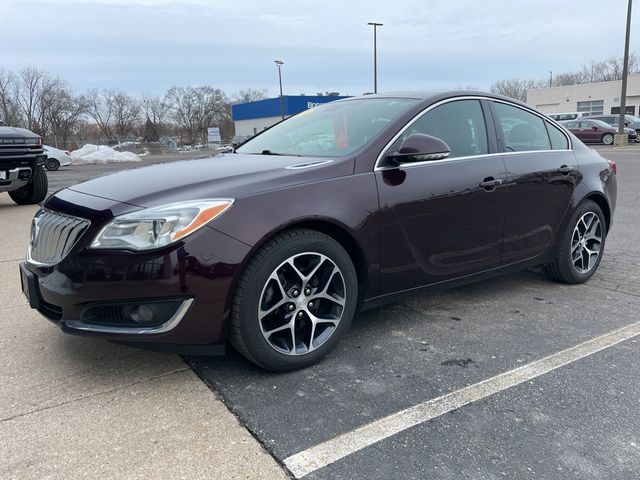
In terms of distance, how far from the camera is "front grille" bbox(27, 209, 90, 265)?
2.67m

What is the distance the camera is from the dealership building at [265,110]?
6203 centimetres

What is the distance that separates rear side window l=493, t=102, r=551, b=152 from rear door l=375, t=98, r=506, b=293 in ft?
0.59

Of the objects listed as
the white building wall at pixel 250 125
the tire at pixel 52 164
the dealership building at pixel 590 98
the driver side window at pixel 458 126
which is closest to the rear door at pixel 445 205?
the driver side window at pixel 458 126

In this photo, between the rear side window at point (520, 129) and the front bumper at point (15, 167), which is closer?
the rear side window at point (520, 129)

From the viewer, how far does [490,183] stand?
12.1 feet

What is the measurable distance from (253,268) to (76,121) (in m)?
74.0

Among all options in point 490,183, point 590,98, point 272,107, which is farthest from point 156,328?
point 590,98

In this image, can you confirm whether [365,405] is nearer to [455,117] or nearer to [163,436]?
[163,436]

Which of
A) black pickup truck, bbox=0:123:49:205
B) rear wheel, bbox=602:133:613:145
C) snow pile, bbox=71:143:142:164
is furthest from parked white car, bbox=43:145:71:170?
rear wheel, bbox=602:133:613:145

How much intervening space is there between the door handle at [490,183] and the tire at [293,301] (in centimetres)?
123

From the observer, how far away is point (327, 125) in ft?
12.5

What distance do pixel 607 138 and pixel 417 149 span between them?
2822cm

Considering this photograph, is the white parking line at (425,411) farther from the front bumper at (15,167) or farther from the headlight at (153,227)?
the front bumper at (15,167)

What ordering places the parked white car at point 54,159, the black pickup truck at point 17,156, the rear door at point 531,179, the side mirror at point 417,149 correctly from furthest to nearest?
the parked white car at point 54,159, the black pickup truck at point 17,156, the rear door at point 531,179, the side mirror at point 417,149
